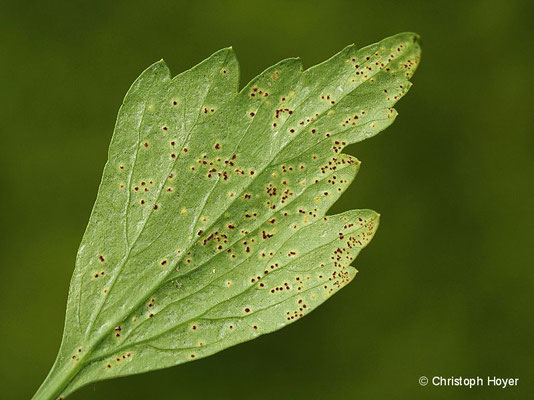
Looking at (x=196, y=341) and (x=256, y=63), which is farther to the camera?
(x=256, y=63)

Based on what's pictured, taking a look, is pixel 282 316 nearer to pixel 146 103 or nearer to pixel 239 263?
pixel 239 263

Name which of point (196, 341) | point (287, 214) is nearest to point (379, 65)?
point (287, 214)

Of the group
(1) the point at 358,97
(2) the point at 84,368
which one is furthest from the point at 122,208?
(1) the point at 358,97

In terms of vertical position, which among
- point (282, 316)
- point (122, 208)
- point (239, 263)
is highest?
point (122, 208)

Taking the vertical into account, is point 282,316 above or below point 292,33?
below

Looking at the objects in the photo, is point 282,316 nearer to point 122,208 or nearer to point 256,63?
point 122,208

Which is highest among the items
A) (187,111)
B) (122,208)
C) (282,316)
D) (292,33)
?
(292,33)
